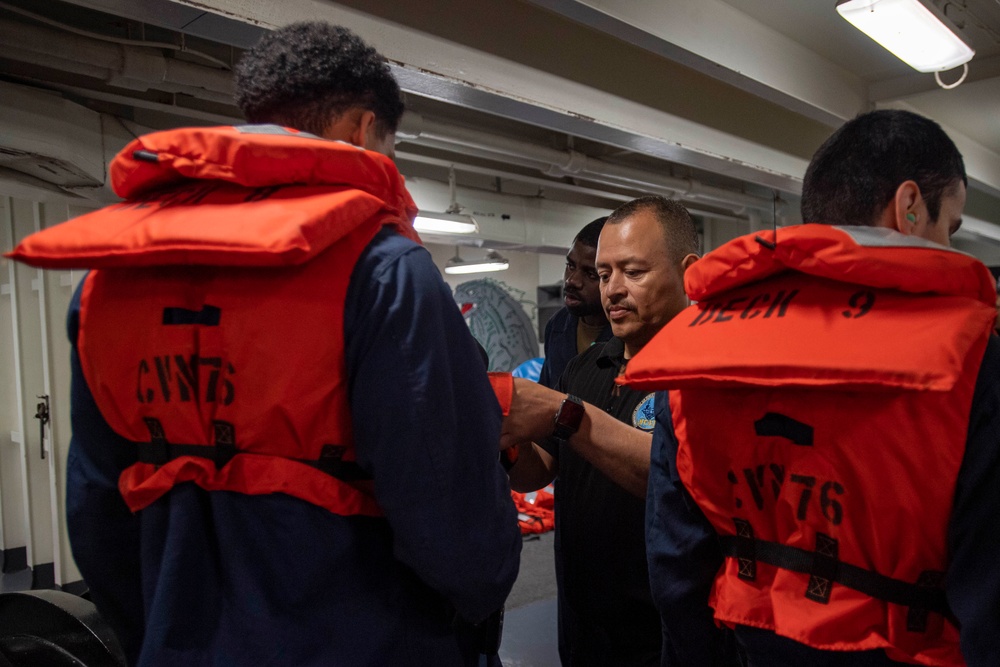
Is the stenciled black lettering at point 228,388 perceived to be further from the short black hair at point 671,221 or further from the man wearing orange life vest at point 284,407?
the short black hair at point 671,221

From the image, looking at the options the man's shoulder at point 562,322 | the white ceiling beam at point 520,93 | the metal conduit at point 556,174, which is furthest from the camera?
the metal conduit at point 556,174

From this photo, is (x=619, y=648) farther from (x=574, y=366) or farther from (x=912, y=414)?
(x=912, y=414)

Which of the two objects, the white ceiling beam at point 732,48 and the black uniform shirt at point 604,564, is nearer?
the black uniform shirt at point 604,564

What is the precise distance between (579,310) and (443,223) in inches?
103

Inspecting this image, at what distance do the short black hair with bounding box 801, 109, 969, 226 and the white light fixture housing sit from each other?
1980 mm

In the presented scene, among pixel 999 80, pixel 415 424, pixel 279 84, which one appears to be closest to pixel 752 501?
pixel 415 424

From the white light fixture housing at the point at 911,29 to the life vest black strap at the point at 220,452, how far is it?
9.14 ft

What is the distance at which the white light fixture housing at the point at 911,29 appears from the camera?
275 centimetres

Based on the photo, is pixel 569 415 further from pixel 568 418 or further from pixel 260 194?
pixel 260 194

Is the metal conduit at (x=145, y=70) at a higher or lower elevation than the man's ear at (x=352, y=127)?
higher

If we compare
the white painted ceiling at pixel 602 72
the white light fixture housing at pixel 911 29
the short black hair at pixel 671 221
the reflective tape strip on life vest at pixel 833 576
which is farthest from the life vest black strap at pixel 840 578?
the white light fixture housing at pixel 911 29

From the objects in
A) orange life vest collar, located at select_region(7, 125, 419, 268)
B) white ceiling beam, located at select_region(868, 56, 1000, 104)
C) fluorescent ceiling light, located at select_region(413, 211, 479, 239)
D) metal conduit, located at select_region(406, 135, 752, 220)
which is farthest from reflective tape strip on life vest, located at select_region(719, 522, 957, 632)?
white ceiling beam, located at select_region(868, 56, 1000, 104)

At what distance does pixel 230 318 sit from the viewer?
92 centimetres

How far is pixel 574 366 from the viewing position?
2.21 metres
